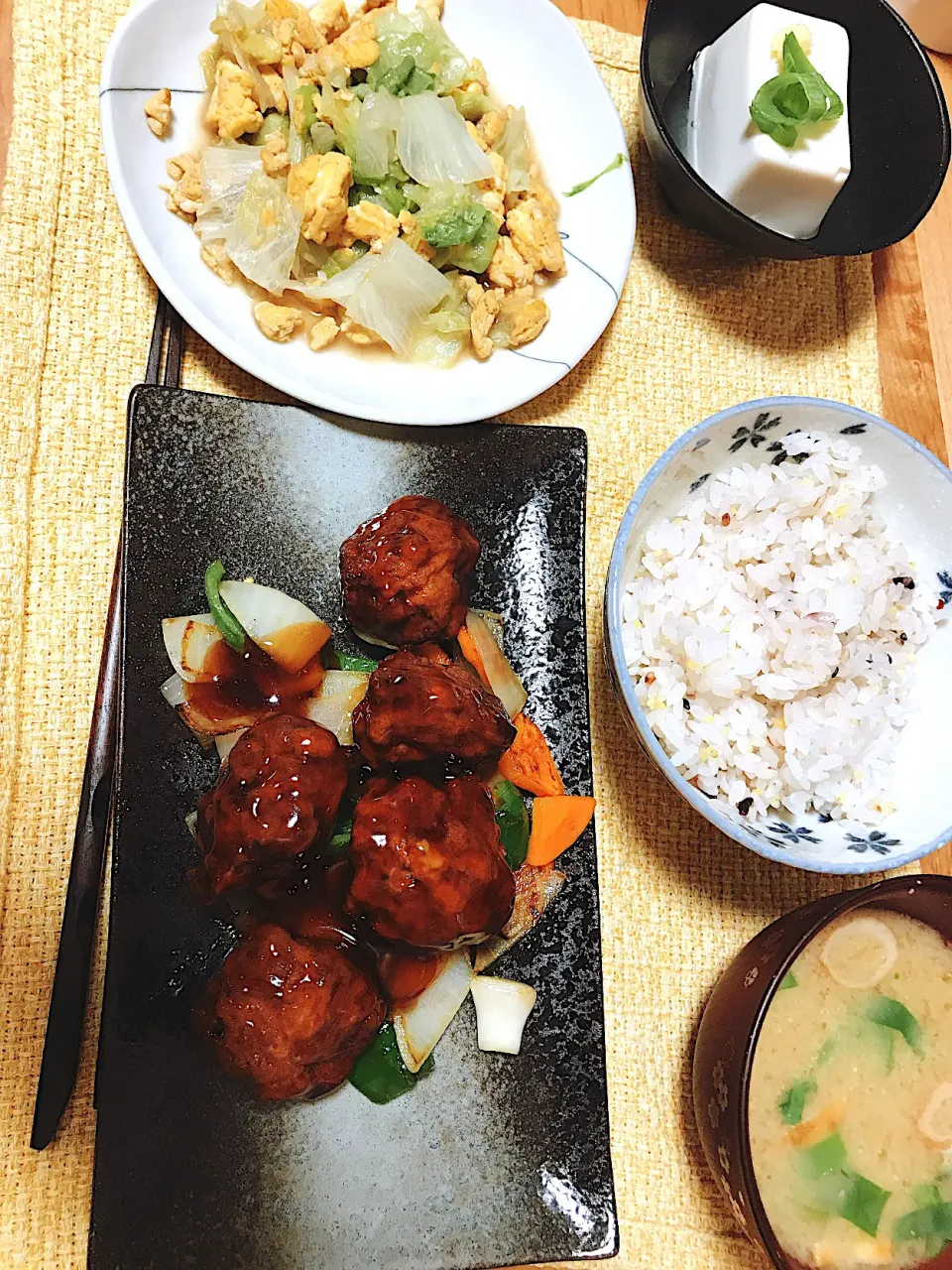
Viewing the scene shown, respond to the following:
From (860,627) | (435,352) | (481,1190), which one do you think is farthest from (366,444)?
(481,1190)

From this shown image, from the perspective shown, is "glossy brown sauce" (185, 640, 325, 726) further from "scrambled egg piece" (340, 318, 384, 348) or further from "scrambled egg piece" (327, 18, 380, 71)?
"scrambled egg piece" (327, 18, 380, 71)

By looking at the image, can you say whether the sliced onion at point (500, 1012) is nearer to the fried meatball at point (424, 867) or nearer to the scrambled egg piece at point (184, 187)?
the fried meatball at point (424, 867)

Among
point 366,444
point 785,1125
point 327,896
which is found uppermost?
point 366,444

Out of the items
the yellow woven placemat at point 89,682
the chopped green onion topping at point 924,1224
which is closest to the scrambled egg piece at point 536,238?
the yellow woven placemat at point 89,682

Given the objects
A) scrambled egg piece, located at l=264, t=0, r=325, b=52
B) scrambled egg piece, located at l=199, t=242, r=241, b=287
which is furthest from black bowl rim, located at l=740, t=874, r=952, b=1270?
scrambled egg piece, located at l=264, t=0, r=325, b=52

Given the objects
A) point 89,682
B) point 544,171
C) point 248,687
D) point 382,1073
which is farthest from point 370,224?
point 382,1073

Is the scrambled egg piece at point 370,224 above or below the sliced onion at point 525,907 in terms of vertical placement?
above

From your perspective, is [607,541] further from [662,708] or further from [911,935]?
[911,935]
